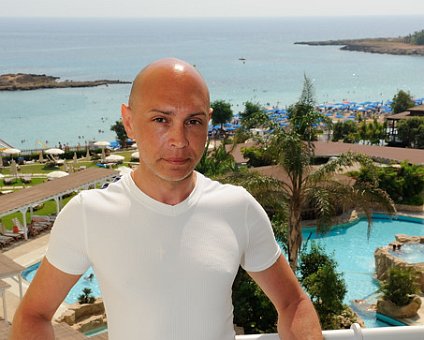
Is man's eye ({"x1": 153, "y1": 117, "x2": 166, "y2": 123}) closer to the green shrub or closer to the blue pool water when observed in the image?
the blue pool water

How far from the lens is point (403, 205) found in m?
22.2

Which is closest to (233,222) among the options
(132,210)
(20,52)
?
(132,210)

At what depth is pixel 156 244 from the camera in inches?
74.8

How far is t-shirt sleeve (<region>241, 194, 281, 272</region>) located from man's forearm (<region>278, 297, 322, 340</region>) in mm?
182

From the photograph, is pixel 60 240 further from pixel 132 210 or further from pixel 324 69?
pixel 324 69

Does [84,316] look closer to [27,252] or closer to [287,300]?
[27,252]

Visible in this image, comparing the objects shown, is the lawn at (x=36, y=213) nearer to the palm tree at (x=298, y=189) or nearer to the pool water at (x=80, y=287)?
the pool water at (x=80, y=287)

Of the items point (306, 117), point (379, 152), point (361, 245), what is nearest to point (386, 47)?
point (379, 152)

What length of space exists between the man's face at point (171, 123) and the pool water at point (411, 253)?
1632 cm

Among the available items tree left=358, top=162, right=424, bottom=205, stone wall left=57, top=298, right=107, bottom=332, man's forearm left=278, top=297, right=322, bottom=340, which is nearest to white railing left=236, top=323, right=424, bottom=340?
man's forearm left=278, top=297, right=322, bottom=340

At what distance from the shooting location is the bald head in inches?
73.6

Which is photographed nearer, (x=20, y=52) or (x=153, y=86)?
(x=153, y=86)

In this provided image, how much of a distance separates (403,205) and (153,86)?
21781 millimetres

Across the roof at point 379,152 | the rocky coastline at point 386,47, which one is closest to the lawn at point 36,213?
the roof at point 379,152
